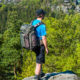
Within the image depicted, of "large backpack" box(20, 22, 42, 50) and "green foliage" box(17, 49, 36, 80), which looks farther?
"green foliage" box(17, 49, 36, 80)

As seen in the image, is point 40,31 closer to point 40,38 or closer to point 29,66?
point 40,38

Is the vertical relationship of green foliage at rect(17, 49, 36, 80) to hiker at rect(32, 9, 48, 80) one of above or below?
below

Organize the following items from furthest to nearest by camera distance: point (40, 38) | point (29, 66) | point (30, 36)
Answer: point (29, 66), point (40, 38), point (30, 36)

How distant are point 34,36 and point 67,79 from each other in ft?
6.27

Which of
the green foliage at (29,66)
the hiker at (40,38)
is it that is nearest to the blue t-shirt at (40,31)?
the hiker at (40,38)

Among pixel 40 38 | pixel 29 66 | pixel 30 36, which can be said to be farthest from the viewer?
pixel 29 66

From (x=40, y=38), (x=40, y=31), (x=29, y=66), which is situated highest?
(x=40, y=31)

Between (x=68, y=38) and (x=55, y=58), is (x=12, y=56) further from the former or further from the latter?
(x=68, y=38)

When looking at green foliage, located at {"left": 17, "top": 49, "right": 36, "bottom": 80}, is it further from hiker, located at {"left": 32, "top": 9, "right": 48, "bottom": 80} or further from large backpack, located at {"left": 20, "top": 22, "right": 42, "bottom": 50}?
large backpack, located at {"left": 20, "top": 22, "right": 42, "bottom": 50}

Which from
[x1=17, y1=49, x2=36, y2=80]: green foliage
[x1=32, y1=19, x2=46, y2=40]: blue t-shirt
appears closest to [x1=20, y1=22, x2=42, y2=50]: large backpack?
[x1=32, y1=19, x2=46, y2=40]: blue t-shirt

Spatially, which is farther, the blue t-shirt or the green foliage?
the green foliage

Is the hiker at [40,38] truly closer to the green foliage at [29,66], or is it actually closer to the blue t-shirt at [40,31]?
the blue t-shirt at [40,31]

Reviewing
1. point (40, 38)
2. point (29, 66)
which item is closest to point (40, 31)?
point (40, 38)

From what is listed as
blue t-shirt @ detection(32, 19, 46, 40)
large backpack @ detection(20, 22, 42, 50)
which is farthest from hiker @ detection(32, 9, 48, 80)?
large backpack @ detection(20, 22, 42, 50)
